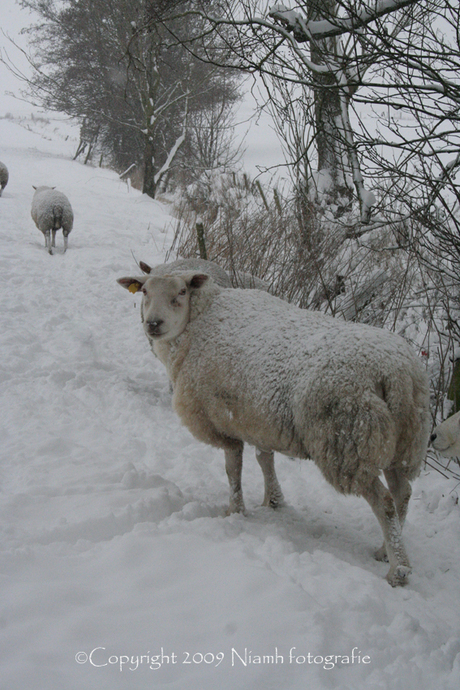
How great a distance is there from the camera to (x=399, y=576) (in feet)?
8.38

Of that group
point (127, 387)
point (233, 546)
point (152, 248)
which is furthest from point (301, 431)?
point (152, 248)

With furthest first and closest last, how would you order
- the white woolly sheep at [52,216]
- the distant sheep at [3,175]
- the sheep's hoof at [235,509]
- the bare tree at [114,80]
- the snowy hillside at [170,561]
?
the bare tree at [114,80], the distant sheep at [3,175], the white woolly sheep at [52,216], the sheep's hoof at [235,509], the snowy hillside at [170,561]

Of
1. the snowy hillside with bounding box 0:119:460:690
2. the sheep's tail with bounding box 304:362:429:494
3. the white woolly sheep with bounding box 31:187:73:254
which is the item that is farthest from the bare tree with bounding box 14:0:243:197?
the sheep's tail with bounding box 304:362:429:494

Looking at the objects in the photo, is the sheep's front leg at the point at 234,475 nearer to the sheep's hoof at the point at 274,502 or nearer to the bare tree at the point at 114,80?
the sheep's hoof at the point at 274,502

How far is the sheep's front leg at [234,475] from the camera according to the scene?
3.32 m

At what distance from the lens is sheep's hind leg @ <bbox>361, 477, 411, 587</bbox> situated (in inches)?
102

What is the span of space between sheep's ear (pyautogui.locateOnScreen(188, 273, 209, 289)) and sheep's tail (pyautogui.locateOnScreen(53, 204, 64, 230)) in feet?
21.3

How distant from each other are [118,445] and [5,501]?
49.0 inches

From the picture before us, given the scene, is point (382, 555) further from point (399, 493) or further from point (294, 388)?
point (294, 388)

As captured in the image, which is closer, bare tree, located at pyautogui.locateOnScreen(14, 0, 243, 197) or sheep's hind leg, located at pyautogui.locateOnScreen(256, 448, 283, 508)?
sheep's hind leg, located at pyautogui.locateOnScreen(256, 448, 283, 508)

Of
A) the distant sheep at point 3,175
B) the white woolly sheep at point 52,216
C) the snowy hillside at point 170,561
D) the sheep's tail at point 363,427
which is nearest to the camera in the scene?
the snowy hillside at point 170,561

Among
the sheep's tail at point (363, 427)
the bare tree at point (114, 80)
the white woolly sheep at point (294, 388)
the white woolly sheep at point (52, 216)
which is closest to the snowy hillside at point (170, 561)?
the white woolly sheep at point (294, 388)

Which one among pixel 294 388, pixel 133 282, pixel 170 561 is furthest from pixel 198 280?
pixel 170 561

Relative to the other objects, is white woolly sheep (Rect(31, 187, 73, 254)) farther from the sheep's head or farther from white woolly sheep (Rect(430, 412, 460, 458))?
white woolly sheep (Rect(430, 412, 460, 458))
